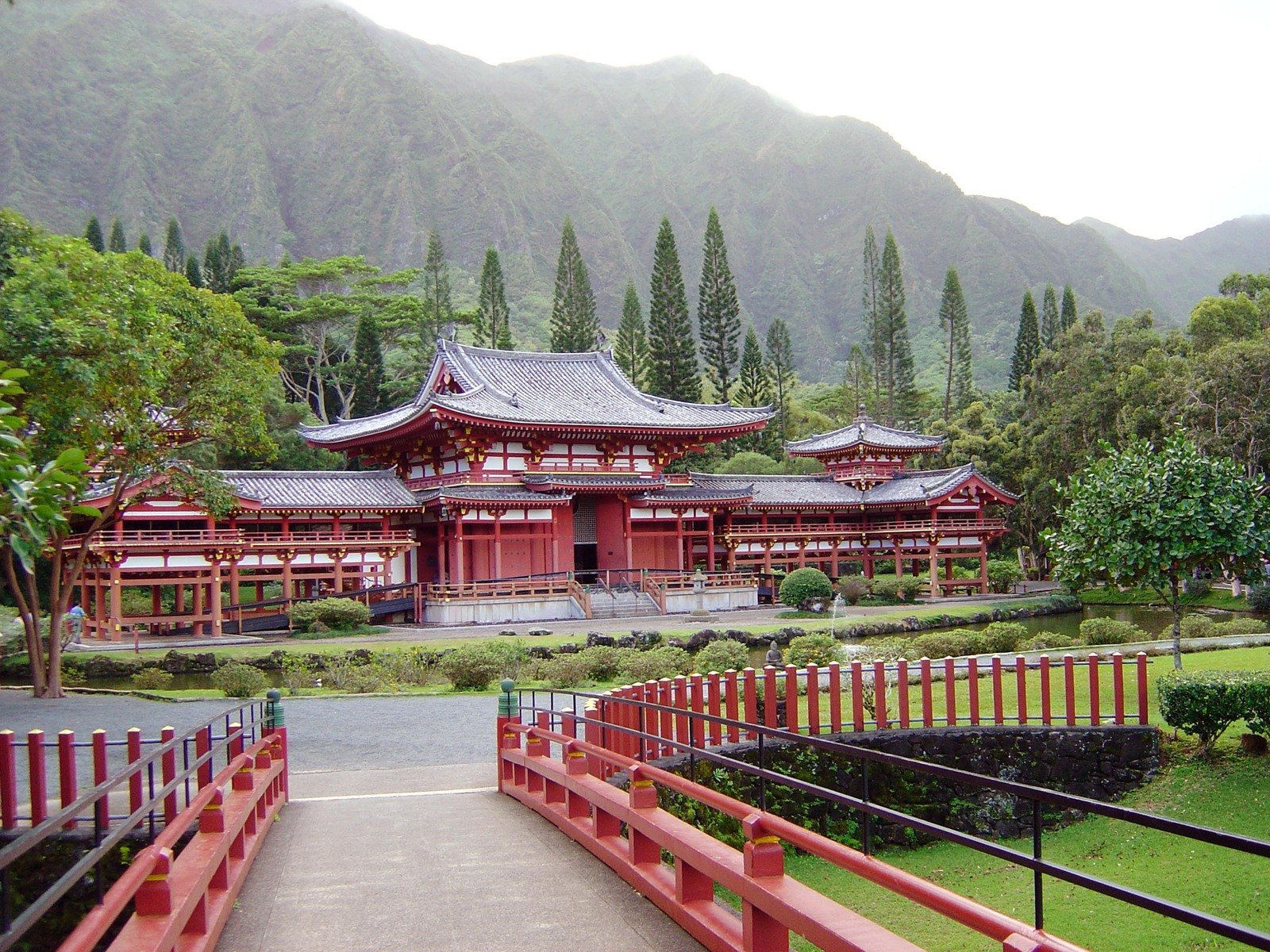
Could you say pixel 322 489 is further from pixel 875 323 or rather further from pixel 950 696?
pixel 875 323

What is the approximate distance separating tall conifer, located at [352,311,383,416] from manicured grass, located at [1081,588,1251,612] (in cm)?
3556

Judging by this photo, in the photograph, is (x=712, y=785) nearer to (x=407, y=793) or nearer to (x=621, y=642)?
(x=407, y=793)

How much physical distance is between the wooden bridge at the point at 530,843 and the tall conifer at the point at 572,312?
48392mm

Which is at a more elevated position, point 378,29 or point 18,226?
point 378,29

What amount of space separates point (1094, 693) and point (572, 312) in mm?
49987

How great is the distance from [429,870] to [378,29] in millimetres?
184185

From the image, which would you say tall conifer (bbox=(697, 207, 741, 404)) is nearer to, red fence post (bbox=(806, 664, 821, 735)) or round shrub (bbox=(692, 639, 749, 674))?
round shrub (bbox=(692, 639, 749, 674))

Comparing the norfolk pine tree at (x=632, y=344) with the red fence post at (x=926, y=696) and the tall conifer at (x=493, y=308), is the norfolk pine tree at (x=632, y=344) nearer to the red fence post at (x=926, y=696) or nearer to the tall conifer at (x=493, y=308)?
the tall conifer at (x=493, y=308)

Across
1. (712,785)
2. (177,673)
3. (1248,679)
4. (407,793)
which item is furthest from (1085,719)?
(177,673)

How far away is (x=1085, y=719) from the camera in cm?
1216

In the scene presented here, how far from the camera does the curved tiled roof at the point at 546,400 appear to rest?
1422 inches

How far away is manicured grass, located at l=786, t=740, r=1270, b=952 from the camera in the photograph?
808 cm

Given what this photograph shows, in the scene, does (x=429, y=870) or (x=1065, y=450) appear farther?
(x=1065, y=450)

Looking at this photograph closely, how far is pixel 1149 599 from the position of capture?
3725 cm
